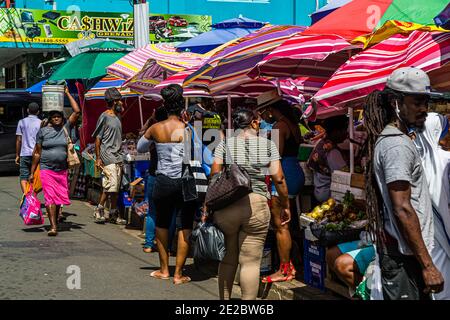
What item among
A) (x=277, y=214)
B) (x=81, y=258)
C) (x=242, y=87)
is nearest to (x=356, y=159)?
(x=277, y=214)

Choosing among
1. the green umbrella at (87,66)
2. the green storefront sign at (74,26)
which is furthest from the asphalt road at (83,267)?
the green storefront sign at (74,26)

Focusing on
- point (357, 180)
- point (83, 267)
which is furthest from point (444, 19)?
point (83, 267)

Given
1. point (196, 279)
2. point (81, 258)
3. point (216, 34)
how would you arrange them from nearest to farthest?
1. point (196, 279)
2. point (81, 258)
3. point (216, 34)

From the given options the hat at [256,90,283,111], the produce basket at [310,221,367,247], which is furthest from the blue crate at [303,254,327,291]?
the hat at [256,90,283,111]

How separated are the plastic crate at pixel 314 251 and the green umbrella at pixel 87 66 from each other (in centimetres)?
840

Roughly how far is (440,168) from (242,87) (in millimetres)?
5593

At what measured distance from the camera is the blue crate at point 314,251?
659 cm

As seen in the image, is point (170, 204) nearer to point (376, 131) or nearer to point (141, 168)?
point (141, 168)

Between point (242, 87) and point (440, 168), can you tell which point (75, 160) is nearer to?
point (242, 87)

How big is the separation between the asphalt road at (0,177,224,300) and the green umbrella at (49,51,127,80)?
3.93 m

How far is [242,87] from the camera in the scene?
31.4ft

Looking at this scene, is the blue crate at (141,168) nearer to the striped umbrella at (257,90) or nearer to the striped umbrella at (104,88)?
the striped umbrella at (257,90)

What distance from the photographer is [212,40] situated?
1308 cm

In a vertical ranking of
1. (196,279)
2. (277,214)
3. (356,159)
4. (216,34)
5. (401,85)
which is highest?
(216,34)
